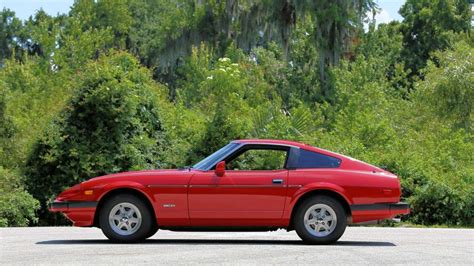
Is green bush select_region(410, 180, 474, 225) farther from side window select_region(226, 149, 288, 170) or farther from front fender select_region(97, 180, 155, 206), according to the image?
front fender select_region(97, 180, 155, 206)

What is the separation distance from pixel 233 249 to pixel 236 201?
3.06ft

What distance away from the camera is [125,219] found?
1242cm

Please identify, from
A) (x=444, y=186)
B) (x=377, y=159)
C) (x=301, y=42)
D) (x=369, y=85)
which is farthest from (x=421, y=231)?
(x=301, y=42)

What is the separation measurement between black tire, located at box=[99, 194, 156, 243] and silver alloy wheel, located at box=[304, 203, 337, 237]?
6.83 ft

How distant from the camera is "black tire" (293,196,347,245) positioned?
12.3 metres

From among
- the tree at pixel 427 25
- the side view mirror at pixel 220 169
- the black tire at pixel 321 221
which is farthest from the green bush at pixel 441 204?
the tree at pixel 427 25

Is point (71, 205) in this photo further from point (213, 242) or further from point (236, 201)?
point (236, 201)

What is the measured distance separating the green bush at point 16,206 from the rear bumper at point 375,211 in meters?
7.97

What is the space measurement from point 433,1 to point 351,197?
45474 mm

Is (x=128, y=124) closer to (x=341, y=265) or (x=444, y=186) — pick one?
(x=444, y=186)

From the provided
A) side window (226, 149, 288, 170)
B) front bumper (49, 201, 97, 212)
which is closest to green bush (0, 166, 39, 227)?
side window (226, 149, 288, 170)

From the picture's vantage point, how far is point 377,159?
67.6 ft

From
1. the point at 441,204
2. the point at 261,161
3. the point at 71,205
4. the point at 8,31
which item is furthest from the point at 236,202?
the point at 8,31

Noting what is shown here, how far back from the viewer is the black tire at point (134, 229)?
12406 millimetres
